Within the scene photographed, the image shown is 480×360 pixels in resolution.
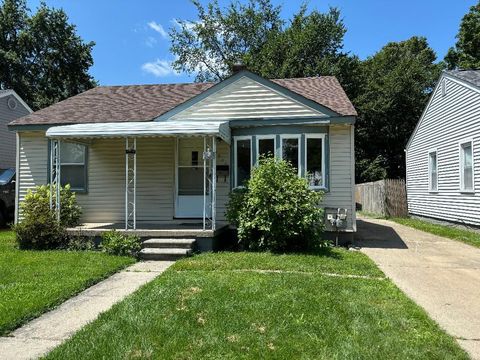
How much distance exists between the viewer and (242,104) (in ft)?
36.1

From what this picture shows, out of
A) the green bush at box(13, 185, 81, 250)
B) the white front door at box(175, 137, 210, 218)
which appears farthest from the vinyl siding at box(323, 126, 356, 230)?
the green bush at box(13, 185, 81, 250)

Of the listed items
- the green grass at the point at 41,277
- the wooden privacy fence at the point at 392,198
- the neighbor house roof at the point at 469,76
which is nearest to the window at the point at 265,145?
the green grass at the point at 41,277

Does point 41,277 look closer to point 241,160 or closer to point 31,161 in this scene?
point 241,160

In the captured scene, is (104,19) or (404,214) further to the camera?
(104,19)

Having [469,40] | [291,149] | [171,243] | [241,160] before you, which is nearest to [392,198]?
[291,149]

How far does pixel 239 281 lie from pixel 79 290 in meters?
2.22

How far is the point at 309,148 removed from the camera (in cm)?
1059

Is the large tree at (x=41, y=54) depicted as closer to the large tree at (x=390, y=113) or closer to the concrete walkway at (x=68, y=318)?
the large tree at (x=390, y=113)

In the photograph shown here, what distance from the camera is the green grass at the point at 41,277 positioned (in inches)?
195

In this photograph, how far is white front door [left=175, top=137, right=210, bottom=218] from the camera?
1150cm

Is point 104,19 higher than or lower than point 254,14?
lower

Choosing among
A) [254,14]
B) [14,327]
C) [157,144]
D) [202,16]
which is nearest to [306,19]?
[254,14]

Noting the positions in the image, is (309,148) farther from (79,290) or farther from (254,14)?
(254,14)

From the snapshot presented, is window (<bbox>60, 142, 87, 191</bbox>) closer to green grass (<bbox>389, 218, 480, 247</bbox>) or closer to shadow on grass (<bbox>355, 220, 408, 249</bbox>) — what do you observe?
shadow on grass (<bbox>355, 220, 408, 249</bbox>)
